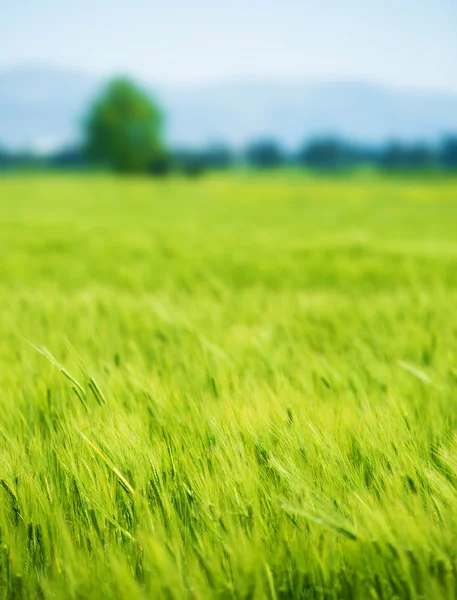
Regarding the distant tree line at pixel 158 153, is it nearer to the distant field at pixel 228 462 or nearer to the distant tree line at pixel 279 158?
the distant tree line at pixel 279 158

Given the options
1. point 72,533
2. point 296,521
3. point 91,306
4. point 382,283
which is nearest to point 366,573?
point 296,521

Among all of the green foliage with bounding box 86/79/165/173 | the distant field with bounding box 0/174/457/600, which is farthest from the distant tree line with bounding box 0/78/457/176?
the distant field with bounding box 0/174/457/600

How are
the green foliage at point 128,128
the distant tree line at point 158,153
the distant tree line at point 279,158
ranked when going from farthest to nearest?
the green foliage at point 128,128 → the distant tree line at point 158,153 → the distant tree line at point 279,158

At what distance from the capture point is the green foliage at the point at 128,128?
204ft

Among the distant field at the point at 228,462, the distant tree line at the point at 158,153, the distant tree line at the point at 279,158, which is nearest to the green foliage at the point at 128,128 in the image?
the distant tree line at the point at 158,153

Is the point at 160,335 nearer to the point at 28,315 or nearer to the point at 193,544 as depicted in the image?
the point at 28,315

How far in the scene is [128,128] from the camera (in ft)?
205

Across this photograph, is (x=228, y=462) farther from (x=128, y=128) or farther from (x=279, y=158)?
(x=279, y=158)

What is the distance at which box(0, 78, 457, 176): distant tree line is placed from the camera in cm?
5925

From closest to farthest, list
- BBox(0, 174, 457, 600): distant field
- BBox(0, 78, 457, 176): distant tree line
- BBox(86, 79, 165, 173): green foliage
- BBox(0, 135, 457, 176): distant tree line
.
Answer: BBox(0, 174, 457, 600): distant field → BBox(0, 135, 457, 176): distant tree line → BBox(0, 78, 457, 176): distant tree line → BBox(86, 79, 165, 173): green foliage

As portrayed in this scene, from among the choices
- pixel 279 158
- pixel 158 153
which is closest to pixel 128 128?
pixel 158 153

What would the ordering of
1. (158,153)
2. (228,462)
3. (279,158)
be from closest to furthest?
(228,462) < (158,153) < (279,158)

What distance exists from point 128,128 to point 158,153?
190 inches

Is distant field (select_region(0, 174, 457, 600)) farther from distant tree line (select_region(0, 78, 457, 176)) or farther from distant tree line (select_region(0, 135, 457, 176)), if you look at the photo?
distant tree line (select_region(0, 135, 457, 176))
